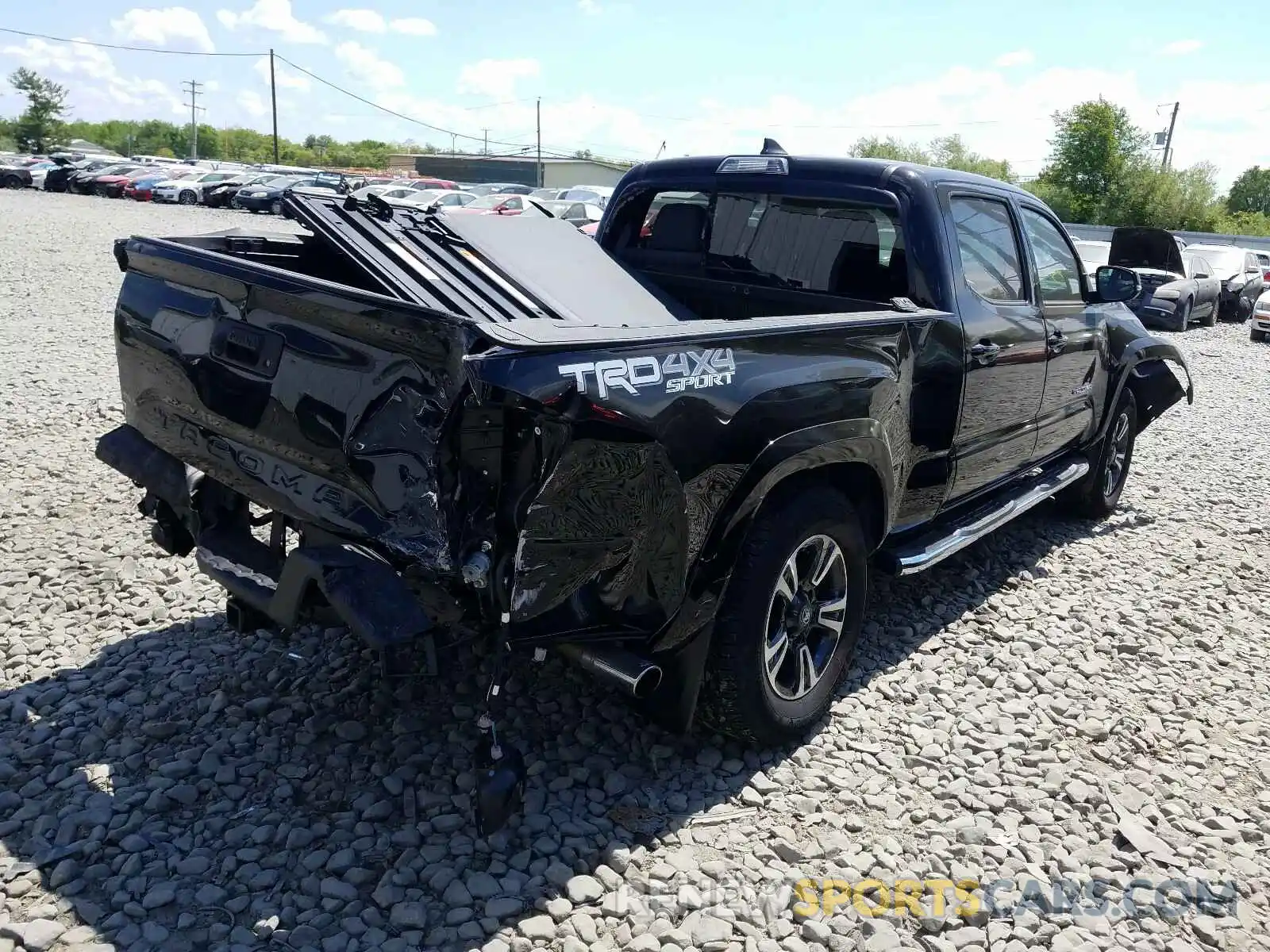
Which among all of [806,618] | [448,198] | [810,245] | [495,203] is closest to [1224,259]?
[495,203]

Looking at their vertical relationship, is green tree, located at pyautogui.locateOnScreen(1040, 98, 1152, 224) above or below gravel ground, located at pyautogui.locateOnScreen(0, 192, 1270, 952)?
above

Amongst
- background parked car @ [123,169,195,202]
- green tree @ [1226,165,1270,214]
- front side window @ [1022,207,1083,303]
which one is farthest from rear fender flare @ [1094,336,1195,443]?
green tree @ [1226,165,1270,214]

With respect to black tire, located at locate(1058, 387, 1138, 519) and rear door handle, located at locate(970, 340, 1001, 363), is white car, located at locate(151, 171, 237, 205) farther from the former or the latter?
rear door handle, located at locate(970, 340, 1001, 363)

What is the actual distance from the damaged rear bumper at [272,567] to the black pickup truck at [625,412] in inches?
0.4

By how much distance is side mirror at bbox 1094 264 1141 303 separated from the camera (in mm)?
5578

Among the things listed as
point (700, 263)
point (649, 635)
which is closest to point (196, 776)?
point (649, 635)

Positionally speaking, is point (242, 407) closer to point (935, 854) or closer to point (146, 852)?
point (146, 852)

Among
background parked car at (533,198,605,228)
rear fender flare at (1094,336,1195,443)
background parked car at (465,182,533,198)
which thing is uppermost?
background parked car at (465,182,533,198)

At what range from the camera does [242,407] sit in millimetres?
3098

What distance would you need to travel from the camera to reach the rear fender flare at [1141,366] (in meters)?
6.04

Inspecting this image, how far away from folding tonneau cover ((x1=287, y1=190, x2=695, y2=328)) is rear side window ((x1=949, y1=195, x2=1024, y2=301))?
1333mm

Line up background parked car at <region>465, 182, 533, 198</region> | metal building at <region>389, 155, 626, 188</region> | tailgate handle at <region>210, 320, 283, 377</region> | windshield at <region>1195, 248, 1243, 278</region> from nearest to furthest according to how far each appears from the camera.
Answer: tailgate handle at <region>210, 320, 283, 377</region>, windshield at <region>1195, 248, 1243, 278</region>, background parked car at <region>465, 182, 533, 198</region>, metal building at <region>389, 155, 626, 188</region>

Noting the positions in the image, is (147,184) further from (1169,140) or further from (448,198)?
(1169,140)

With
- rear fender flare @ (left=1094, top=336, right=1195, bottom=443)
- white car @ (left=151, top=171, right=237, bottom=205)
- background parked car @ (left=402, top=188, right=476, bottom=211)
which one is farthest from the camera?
white car @ (left=151, top=171, right=237, bottom=205)
